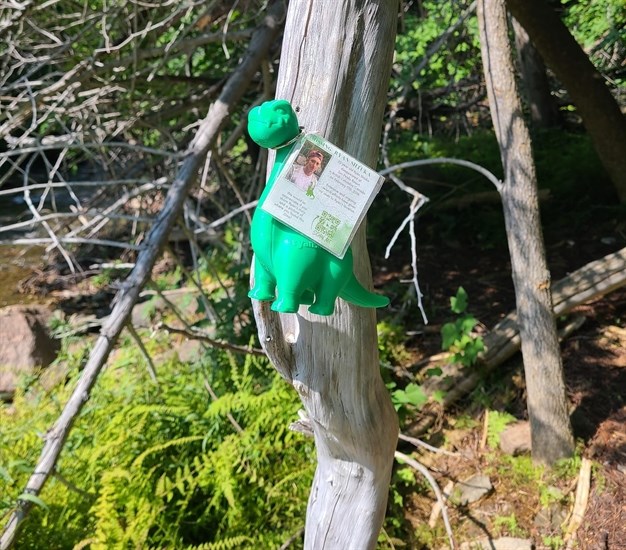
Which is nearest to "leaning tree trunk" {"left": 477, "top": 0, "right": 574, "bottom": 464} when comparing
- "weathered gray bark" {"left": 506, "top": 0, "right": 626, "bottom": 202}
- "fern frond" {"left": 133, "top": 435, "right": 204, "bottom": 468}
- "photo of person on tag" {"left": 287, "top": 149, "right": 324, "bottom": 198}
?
"weathered gray bark" {"left": 506, "top": 0, "right": 626, "bottom": 202}

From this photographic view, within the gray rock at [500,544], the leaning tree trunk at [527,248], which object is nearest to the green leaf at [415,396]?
the leaning tree trunk at [527,248]

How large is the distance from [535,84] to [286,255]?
5.88 meters

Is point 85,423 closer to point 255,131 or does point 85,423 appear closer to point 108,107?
point 108,107

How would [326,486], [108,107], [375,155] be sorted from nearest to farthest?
[375,155] < [326,486] < [108,107]

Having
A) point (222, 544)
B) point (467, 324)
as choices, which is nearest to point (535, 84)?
point (467, 324)

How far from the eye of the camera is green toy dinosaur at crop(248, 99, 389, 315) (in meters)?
0.98

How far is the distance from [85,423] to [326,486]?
2.13 meters

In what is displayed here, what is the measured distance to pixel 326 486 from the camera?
1.68 metres

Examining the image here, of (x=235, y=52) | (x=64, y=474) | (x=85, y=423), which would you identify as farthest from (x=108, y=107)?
(x=64, y=474)

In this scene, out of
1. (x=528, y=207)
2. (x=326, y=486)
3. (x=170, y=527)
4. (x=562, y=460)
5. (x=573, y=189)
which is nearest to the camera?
(x=326, y=486)

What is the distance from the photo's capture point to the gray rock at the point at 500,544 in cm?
249

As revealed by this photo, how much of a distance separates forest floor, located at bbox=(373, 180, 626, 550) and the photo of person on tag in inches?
89.0

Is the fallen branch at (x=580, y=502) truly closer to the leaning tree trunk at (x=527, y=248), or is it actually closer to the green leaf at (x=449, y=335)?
the leaning tree trunk at (x=527, y=248)

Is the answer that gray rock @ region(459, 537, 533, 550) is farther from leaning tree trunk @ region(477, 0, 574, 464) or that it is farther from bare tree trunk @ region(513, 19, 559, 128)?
bare tree trunk @ region(513, 19, 559, 128)
